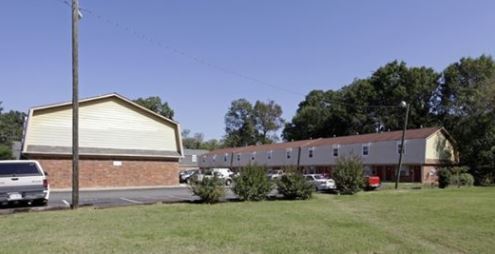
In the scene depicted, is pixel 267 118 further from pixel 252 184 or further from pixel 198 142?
pixel 252 184

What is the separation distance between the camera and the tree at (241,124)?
390 feet

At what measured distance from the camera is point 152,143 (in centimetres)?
3734

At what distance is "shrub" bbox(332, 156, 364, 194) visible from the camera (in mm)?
26562

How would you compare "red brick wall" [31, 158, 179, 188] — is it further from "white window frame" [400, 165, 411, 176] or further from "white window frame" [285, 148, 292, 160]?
"white window frame" [285, 148, 292, 160]

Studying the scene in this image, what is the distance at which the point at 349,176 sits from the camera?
26.5m

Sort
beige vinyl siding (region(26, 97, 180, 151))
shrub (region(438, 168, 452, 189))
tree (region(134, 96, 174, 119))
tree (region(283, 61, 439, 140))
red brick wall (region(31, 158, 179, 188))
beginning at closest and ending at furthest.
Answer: red brick wall (region(31, 158, 179, 188)) → beige vinyl siding (region(26, 97, 180, 151)) → shrub (region(438, 168, 452, 189)) → tree (region(283, 61, 439, 140)) → tree (region(134, 96, 174, 119))

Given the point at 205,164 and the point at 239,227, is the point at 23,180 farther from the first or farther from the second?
the point at 205,164

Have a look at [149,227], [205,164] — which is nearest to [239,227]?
[149,227]

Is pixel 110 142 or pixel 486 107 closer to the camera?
pixel 110 142

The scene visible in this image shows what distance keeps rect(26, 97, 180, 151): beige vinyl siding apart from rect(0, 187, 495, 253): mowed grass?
1798cm

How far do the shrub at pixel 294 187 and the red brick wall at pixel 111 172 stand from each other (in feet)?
52.3

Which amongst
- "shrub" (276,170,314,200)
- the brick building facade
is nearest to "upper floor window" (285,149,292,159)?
the brick building facade

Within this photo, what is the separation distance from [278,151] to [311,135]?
23.2 metres

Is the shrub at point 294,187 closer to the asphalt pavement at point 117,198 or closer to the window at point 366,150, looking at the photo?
the asphalt pavement at point 117,198
